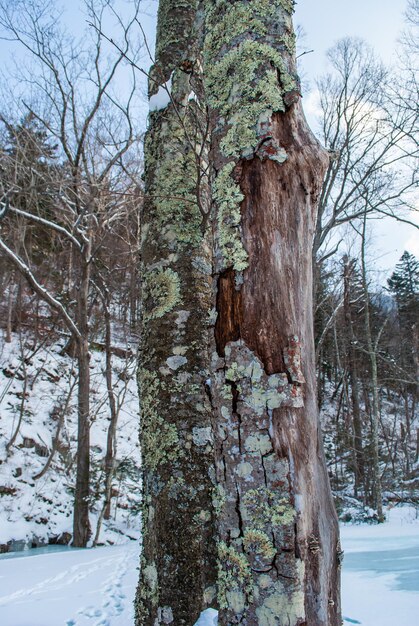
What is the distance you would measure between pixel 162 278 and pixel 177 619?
1.51 m

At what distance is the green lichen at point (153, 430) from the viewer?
2068 millimetres

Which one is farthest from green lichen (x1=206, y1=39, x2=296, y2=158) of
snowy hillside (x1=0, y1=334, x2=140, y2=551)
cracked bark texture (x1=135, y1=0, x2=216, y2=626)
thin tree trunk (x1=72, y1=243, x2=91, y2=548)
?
snowy hillside (x1=0, y1=334, x2=140, y2=551)

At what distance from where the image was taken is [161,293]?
232 cm

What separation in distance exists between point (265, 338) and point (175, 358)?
3.57 feet

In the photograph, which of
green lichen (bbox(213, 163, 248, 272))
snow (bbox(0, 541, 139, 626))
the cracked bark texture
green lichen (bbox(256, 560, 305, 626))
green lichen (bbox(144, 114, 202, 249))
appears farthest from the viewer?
snow (bbox(0, 541, 139, 626))

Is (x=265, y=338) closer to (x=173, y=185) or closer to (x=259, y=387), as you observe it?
(x=259, y=387)

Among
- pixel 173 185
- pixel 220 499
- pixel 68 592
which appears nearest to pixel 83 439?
pixel 68 592

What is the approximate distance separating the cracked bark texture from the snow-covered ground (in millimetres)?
220

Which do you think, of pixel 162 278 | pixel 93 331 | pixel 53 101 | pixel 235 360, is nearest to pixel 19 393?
pixel 93 331

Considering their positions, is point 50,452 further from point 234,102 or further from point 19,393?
point 234,102

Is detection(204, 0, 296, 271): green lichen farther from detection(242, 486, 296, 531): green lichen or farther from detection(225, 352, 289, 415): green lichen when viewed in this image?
detection(242, 486, 296, 531): green lichen

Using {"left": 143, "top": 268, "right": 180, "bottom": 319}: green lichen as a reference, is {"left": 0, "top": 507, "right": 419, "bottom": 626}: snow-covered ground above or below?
below

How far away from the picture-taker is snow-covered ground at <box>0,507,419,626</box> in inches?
114

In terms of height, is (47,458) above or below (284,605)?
below
